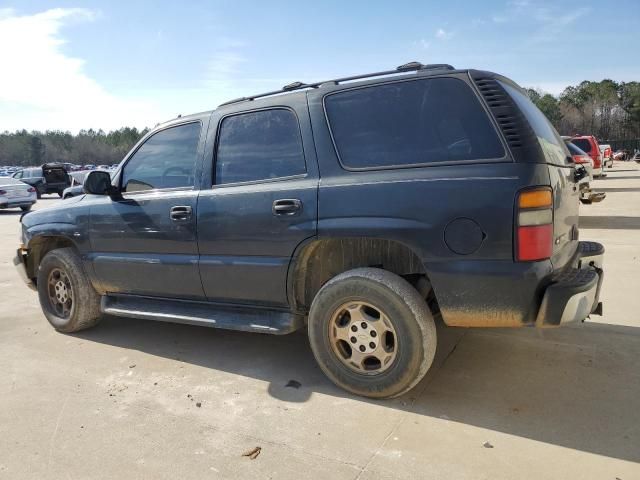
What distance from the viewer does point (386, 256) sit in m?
3.30

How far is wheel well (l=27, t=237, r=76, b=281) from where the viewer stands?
486 centimetres

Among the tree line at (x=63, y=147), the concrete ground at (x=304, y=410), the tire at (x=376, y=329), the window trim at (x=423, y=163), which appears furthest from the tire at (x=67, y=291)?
the tree line at (x=63, y=147)

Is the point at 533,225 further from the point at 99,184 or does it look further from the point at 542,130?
the point at 99,184

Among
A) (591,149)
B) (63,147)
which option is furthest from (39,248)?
(63,147)

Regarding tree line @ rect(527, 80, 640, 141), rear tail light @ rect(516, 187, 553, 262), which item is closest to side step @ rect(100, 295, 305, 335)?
rear tail light @ rect(516, 187, 553, 262)

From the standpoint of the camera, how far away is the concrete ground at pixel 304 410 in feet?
8.38

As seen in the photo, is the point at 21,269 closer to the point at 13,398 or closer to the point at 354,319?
the point at 13,398

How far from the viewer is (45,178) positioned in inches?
1003

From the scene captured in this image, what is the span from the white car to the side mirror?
16936 mm

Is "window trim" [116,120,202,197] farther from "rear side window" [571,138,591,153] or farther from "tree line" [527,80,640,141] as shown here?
"tree line" [527,80,640,141]

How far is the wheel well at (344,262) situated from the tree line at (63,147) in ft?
349

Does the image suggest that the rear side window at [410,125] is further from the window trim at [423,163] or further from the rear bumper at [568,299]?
the rear bumper at [568,299]

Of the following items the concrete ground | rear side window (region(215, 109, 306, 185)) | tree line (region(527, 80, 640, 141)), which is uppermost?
tree line (region(527, 80, 640, 141))

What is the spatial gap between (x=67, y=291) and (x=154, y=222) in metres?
1.45
